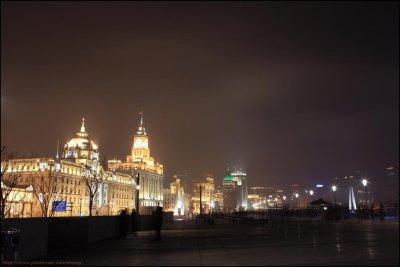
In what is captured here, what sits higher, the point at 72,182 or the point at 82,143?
the point at 82,143

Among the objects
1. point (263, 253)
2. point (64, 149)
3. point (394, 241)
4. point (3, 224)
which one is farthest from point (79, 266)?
point (64, 149)

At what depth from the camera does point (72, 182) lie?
123m

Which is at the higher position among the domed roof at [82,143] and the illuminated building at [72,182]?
the domed roof at [82,143]

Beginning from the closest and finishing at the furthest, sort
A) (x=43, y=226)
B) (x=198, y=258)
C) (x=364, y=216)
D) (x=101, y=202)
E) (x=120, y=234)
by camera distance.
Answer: (x=198, y=258), (x=43, y=226), (x=120, y=234), (x=364, y=216), (x=101, y=202)

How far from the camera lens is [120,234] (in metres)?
27.9

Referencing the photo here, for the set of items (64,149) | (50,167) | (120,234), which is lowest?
(120,234)

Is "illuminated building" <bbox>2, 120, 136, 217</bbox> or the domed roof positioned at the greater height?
the domed roof

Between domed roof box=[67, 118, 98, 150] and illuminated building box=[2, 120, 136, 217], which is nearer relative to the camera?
illuminated building box=[2, 120, 136, 217]

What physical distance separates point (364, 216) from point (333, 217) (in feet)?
11.6

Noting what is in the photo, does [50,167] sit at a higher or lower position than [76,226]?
higher

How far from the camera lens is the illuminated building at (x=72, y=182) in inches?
4011

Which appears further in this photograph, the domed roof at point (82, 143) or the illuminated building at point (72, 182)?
the domed roof at point (82, 143)

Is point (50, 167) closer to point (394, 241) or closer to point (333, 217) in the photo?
point (333, 217)

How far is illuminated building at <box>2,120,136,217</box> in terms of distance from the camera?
10188 centimetres
